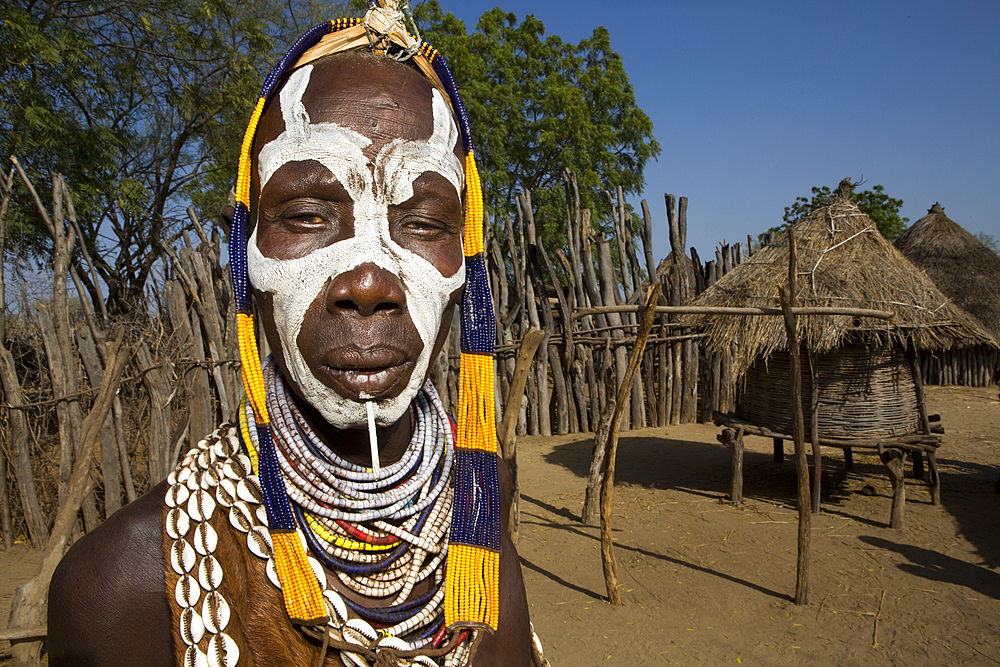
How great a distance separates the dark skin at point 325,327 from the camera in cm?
107

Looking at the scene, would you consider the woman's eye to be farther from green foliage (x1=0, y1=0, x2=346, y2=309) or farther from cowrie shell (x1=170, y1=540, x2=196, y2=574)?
green foliage (x1=0, y1=0, x2=346, y2=309)

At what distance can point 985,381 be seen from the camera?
1352 centimetres

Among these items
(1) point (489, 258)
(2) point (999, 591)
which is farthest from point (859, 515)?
(1) point (489, 258)

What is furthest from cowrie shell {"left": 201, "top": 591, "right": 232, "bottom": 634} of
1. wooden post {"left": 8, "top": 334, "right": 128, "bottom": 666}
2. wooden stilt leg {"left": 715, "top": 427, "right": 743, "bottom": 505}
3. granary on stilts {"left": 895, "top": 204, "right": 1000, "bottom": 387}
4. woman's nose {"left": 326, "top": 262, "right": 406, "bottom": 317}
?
granary on stilts {"left": 895, "top": 204, "right": 1000, "bottom": 387}

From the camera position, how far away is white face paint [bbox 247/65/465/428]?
113 cm

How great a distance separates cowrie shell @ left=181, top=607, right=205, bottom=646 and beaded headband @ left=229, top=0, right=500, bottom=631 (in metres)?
0.15

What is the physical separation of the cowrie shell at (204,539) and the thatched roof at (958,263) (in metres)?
17.8

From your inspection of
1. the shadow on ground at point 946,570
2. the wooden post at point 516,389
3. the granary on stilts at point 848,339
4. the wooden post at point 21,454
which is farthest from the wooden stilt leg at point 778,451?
the wooden post at point 21,454

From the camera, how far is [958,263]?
49.9 ft

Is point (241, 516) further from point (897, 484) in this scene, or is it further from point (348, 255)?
point (897, 484)

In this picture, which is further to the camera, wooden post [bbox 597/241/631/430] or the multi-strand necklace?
wooden post [bbox 597/241/631/430]

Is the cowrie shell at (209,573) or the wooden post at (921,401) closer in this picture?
the cowrie shell at (209,573)

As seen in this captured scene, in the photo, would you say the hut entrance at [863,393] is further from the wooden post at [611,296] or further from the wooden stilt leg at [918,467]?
the wooden post at [611,296]

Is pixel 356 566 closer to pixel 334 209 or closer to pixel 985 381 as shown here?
pixel 334 209
